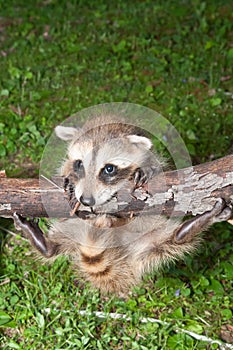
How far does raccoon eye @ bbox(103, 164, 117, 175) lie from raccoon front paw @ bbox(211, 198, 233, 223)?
594 mm

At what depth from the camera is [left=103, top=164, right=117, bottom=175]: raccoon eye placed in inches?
143

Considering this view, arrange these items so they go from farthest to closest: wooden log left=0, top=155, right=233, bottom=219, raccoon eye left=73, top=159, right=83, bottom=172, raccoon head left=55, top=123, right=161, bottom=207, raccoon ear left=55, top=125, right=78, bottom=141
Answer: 1. raccoon ear left=55, top=125, right=78, bottom=141
2. raccoon eye left=73, top=159, right=83, bottom=172
3. raccoon head left=55, top=123, right=161, bottom=207
4. wooden log left=0, top=155, right=233, bottom=219

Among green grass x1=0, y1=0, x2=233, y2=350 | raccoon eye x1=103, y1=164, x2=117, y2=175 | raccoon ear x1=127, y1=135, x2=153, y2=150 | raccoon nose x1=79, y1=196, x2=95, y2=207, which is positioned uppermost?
raccoon ear x1=127, y1=135, x2=153, y2=150

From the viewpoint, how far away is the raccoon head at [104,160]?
3.54 m

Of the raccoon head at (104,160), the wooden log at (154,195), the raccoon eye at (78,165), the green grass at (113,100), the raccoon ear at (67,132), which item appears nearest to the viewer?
the wooden log at (154,195)

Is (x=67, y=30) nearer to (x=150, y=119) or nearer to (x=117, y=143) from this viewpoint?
(x=150, y=119)

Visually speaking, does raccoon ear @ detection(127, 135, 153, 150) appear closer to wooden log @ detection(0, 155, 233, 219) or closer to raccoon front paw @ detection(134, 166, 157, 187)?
raccoon front paw @ detection(134, 166, 157, 187)

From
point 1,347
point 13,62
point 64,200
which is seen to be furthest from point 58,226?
point 13,62

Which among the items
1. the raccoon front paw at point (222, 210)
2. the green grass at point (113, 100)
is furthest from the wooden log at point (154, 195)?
the green grass at point (113, 100)

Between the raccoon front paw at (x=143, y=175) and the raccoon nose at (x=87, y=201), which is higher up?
the raccoon front paw at (x=143, y=175)

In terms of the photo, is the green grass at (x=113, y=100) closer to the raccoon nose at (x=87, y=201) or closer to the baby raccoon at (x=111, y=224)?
the baby raccoon at (x=111, y=224)

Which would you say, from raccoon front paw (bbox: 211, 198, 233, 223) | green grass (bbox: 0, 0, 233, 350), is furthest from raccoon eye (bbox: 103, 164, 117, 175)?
green grass (bbox: 0, 0, 233, 350)

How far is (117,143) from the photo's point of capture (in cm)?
380

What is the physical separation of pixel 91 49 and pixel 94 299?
3.39 metres
